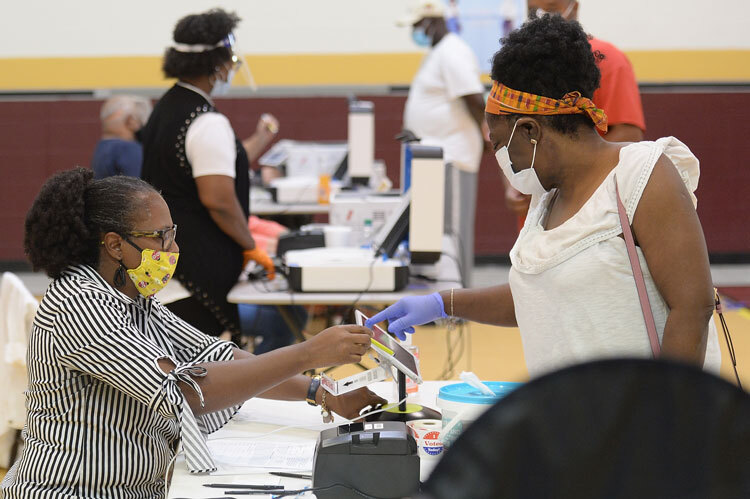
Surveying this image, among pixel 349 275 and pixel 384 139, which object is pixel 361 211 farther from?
pixel 384 139

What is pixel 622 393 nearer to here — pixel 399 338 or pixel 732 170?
pixel 399 338

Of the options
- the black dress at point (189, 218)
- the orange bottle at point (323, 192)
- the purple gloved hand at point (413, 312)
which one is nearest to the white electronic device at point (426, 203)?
the black dress at point (189, 218)

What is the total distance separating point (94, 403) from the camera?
164 cm

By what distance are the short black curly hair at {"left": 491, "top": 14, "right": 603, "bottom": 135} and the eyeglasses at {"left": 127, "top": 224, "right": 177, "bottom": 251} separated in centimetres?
78

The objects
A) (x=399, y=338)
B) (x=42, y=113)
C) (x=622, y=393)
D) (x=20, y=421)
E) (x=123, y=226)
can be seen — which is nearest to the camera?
(x=622, y=393)

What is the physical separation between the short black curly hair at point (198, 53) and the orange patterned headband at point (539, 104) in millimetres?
1992

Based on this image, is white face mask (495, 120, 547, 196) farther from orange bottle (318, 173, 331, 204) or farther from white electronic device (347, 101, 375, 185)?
white electronic device (347, 101, 375, 185)

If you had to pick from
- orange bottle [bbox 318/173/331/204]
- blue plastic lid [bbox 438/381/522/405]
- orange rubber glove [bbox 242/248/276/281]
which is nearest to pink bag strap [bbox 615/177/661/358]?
blue plastic lid [bbox 438/381/522/405]

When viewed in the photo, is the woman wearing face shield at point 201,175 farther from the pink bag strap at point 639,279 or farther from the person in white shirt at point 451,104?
the pink bag strap at point 639,279

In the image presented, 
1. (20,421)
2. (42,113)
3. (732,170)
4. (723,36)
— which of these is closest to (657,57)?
(723,36)

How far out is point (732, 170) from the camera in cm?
673

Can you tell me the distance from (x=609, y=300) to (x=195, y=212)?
204 cm

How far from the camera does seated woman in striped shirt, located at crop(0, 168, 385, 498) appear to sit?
158 cm

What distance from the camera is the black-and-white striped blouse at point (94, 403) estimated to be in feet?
5.16
